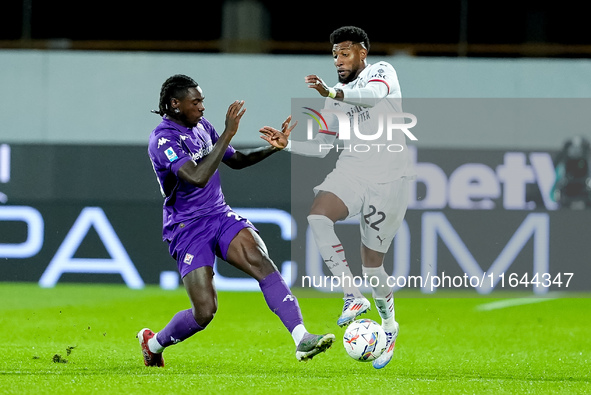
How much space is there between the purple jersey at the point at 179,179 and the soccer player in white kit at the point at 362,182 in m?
0.64

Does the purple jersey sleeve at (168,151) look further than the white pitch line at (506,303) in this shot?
No

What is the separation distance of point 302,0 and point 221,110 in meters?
6.94

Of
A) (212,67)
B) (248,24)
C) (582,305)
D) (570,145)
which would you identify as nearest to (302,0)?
(248,24)

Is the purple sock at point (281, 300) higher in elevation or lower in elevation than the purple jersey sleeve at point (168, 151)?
lower

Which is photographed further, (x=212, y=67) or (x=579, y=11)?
(x=579, y=11)

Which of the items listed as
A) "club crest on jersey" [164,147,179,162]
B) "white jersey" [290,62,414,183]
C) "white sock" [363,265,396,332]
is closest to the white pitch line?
"white sock" [363,265,396,332]

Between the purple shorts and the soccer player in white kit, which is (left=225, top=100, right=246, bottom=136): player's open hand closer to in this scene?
the purple shorts

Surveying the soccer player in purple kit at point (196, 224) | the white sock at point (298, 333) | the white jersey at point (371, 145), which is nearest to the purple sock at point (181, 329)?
the soccer player in purple kit at point (196, 224)

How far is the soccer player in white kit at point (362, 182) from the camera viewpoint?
22.1 feet

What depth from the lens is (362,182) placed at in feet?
22.7

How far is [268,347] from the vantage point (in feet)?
25.5

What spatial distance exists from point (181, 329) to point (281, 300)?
739mm

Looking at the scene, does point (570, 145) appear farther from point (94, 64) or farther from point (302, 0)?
point (302, 0)

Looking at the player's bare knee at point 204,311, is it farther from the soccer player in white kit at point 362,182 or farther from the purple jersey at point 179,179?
the soccer player in white kit at point 362,182
